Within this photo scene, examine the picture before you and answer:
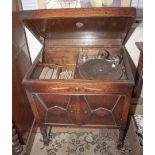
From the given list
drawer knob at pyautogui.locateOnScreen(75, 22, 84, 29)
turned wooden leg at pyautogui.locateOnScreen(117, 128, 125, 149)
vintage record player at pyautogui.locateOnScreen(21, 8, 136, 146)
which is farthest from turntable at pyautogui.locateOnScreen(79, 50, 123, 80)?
turned wooden leg at pyautogui.locateOnScreen(117, 128, 125, 149)

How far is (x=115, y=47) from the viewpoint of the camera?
1.39 m

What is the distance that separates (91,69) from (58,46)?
34 centimetres

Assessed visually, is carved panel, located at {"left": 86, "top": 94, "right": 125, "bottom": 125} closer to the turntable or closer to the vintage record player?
the vintage record player

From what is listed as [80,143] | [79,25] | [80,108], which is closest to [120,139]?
[80,143]

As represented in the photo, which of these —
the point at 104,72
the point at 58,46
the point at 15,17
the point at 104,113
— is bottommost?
the point at 104,113

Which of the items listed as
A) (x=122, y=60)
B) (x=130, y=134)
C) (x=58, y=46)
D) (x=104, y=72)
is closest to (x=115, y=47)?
(x=122, y=60)

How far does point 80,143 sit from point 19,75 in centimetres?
69

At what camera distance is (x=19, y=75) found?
133 cm

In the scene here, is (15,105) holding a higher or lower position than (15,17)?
lower

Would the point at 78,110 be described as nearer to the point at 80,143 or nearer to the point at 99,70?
the point at 99,70

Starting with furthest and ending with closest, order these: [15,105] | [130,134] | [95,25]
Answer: [130,134] < [15,105] < [95,25]

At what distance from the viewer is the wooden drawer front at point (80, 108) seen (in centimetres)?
112

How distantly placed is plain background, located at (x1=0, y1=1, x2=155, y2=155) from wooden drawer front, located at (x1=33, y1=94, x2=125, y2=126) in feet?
0.72

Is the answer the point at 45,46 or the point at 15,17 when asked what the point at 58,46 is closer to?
the point at 45,46
